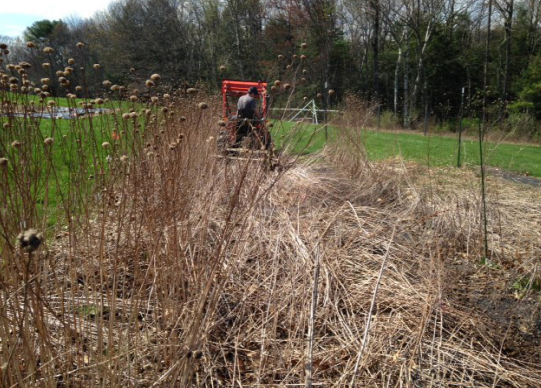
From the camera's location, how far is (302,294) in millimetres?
2383

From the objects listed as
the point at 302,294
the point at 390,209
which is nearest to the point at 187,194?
the point at 302,294

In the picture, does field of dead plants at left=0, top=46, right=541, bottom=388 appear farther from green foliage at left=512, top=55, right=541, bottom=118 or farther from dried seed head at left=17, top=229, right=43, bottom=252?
green foliage at left=512, top=55, right=541, bottom=118

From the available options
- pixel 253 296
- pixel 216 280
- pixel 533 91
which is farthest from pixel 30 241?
pixel 533 91

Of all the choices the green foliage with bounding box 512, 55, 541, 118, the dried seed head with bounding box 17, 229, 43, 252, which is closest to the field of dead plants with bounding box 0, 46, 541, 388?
the dried seed head with bounding box 17, 229, 43, 252

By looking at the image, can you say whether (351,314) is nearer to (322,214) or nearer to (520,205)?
(322,214)

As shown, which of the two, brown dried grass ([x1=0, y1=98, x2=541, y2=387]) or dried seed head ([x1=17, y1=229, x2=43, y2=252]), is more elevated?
dried seed head ([x1=17, y1=229, x2=43, y2=252])

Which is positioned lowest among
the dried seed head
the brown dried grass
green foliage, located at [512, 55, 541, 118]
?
the brown dried grass

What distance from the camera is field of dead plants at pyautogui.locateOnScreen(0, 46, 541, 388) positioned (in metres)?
1.48

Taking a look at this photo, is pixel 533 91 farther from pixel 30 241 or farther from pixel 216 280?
pixel 30 241

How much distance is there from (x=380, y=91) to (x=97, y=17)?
2210 cm

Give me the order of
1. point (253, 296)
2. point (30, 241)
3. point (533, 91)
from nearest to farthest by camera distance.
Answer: point (30, 241), point (253, 296), point (533, 91)

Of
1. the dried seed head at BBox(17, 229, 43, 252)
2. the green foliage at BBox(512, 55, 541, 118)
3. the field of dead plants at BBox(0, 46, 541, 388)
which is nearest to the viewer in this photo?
the dried seed head at BBox(17, 229, 43, 252)

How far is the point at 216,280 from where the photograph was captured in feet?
5.88

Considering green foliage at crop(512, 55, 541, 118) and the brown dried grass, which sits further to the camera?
green foliage at crop(512, 55, 541, 118)
